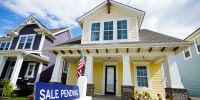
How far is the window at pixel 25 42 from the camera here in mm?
11188

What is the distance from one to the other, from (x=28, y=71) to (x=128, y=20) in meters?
11.5

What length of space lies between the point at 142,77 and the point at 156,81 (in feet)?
3.32

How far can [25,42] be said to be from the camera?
11484mm

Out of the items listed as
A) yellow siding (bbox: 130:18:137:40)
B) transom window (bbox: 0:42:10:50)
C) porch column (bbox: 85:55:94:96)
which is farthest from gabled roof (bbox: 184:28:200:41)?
transom window (bbox: 0:42:10:50)

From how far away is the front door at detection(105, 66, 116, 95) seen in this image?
8031 millimetres

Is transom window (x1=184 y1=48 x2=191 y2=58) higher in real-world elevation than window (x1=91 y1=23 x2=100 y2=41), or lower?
lower

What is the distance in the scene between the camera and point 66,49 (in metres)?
6.98

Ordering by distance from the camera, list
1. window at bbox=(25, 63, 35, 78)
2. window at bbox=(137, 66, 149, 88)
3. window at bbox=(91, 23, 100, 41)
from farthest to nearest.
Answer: window at bbox=(25, 63, 35, 78) → window at bbox=(91, 23, 100, 41) → window at bbox=(137, 66, 149, 88)

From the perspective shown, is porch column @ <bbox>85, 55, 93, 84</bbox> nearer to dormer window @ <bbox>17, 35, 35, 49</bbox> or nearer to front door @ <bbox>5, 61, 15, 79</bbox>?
dormer window @ <bbox>17, 35, 35, 49</bbox>

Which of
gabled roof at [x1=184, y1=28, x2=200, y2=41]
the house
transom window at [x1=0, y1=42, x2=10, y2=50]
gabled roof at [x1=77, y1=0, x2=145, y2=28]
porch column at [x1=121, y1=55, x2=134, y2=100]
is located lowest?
porch column at [x1=121, y1=55, x2=134, y2=100]

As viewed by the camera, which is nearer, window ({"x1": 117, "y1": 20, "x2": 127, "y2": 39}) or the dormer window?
window ({"x1": 117, "y1": 20, "x2": 127, "y2": 39})

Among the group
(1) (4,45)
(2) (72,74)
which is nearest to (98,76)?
(2) (72,74)

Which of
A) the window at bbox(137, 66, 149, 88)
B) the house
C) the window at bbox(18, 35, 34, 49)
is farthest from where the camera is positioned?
the window at bbox(18, 35, 34, 49)

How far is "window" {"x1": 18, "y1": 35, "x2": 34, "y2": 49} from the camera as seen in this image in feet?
36.7
